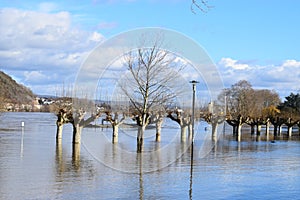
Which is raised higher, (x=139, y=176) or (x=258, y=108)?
(x=258, y=108)

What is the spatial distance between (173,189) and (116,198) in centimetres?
283

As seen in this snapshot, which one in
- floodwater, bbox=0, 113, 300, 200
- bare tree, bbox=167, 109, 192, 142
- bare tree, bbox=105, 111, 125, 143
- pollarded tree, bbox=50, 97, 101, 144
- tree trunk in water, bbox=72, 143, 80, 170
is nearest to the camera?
floodwater, bbox=0, 113, 300, 200

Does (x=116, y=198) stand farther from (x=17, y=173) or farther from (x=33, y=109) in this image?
(x=33, y=109)

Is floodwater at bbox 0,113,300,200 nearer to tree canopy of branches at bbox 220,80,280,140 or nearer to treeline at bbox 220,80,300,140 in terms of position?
treeline at bbox 220,80,300,140

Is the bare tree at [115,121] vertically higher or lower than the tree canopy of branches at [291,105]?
lower

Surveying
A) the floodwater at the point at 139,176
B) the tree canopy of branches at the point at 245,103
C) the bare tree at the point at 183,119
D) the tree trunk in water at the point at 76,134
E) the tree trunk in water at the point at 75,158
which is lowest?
the floodwater at the point at 139,176

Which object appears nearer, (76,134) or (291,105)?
(76,134)

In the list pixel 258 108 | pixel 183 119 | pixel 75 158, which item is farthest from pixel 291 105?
pixel 75 158

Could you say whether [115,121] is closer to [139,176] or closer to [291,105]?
[139,176]

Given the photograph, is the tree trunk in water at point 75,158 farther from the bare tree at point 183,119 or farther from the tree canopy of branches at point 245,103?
the tree canopy of branches at point 245,103

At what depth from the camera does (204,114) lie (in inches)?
2029

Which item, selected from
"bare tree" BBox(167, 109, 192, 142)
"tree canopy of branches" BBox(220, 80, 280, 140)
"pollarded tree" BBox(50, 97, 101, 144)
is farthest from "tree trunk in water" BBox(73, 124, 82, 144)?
"tree canopy of branches" BBox(220, 80, 280, 140)

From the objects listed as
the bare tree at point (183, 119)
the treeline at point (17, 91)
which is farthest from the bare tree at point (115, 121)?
the treeline at point (17, 91)

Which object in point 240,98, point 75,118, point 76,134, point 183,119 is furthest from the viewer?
point 240,98
